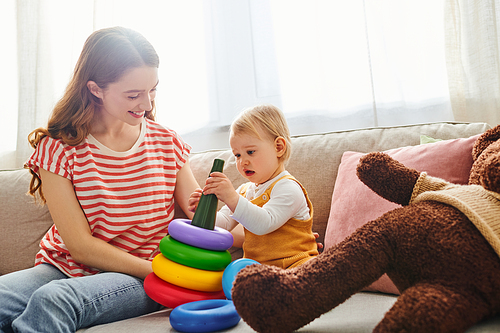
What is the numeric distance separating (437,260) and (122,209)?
0.98 meters

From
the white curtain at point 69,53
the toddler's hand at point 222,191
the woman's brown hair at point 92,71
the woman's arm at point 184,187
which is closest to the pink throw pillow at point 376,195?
the toddler's hand at point 222,191

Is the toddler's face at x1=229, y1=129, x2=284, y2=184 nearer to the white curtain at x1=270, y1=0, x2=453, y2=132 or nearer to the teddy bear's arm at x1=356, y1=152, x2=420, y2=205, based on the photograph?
the teddy bear's arm at x1=356, y1=152, x2=420, y2=205

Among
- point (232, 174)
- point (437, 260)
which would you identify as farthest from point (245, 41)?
point (437, 260)

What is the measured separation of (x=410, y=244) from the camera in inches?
27.2

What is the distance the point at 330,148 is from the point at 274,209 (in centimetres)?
47

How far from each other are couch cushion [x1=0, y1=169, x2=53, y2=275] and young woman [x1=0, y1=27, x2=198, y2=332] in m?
0.28

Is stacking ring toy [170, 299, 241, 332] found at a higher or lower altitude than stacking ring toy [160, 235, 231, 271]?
lower

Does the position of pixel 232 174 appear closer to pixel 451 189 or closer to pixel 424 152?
pixel 424 152

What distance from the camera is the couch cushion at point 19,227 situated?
1555 mm

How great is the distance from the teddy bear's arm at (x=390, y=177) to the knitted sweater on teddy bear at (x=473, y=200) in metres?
0.02

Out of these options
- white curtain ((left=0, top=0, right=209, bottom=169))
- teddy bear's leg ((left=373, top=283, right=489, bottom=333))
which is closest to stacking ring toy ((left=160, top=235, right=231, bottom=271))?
teddy bear's leg ((left=373, top=283, right=489, bottom=333))

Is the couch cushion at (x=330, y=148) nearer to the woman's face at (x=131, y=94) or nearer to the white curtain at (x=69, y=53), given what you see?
the woman's face at (x=131, y=94)

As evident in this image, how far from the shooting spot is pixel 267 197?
A: 1.16m

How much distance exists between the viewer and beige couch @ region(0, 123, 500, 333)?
40.7 inches
